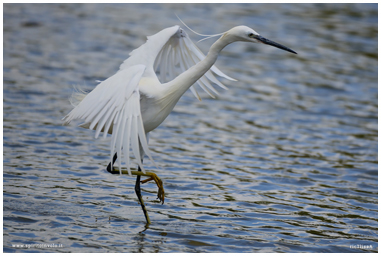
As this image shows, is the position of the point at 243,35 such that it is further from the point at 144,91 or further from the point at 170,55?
the point at 170,55

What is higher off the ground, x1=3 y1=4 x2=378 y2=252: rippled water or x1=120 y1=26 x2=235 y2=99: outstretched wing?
x1=120 y1=26 x2=235 y2=99: outstretched wing

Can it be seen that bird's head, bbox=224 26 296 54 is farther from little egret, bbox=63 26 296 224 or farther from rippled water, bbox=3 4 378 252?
rippled water, bbox=3 4 378 252

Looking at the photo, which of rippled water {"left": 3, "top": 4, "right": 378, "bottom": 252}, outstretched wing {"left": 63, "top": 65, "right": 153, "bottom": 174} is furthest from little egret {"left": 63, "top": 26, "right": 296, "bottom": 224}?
rippled water {"left": 3, "top": 4, "right": 378, "bottom": 252}

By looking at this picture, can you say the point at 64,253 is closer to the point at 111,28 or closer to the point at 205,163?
the point at 205,163

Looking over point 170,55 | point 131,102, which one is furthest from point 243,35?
point 170,55

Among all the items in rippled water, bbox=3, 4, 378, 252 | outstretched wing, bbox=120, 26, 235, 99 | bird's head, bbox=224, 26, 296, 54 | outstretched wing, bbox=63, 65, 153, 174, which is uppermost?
bird's head, bbox=224, 26, 296, 54

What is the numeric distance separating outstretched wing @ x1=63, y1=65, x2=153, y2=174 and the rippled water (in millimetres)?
1132

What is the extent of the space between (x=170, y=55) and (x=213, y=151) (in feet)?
6.50

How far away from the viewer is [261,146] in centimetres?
923

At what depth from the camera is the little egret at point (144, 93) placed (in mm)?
5258

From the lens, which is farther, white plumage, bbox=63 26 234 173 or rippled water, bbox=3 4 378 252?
rippled water, bbox=3 4 378 252

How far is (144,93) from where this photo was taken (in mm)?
6055

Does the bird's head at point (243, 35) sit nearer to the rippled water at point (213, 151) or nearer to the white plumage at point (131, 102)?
the white plumage at point (131, 102)

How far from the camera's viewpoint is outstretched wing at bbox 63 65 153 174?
5.19 metres
